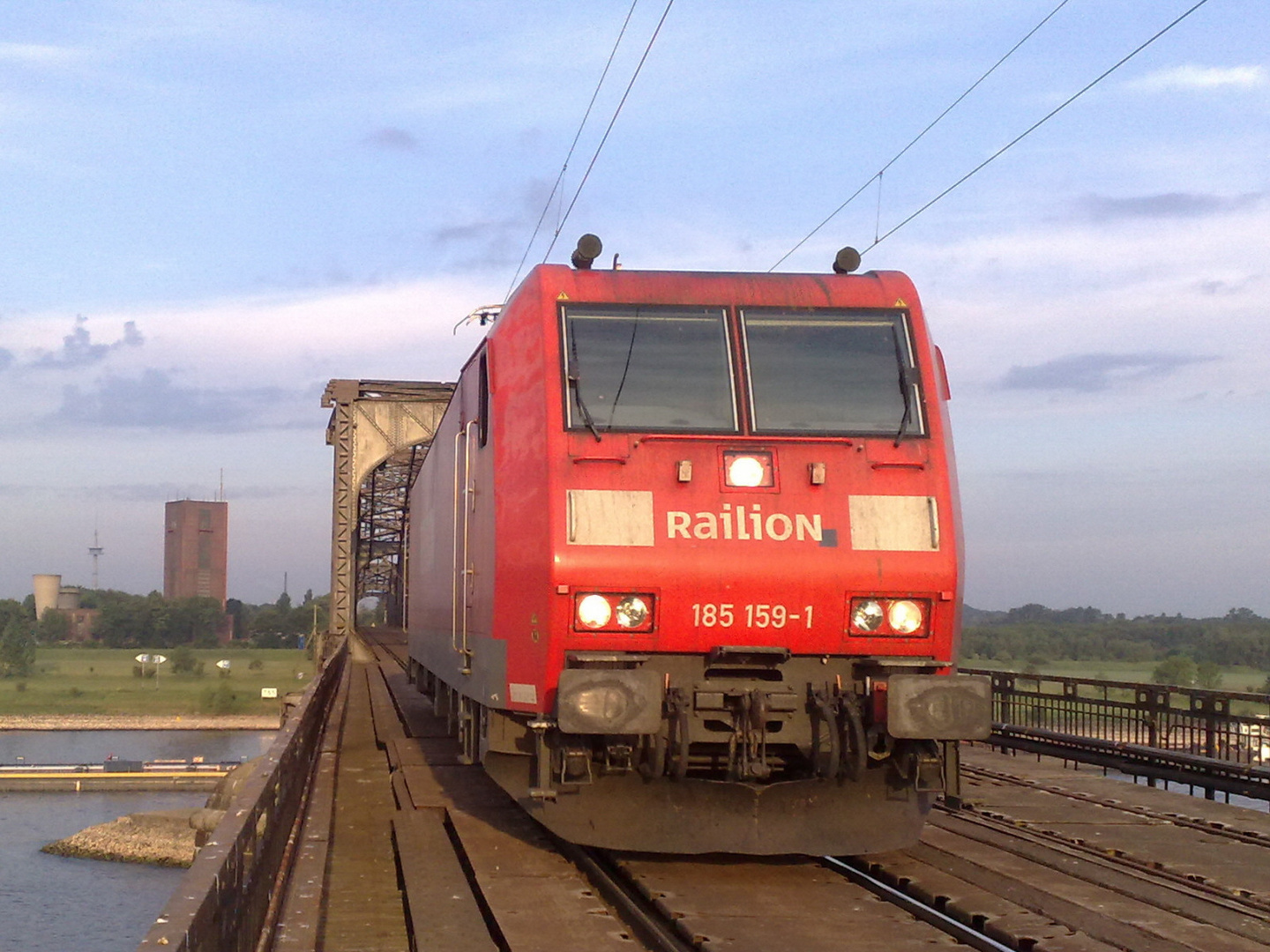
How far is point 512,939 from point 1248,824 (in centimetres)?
694

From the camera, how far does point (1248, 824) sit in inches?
429

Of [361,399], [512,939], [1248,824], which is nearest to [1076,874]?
[1248,824]

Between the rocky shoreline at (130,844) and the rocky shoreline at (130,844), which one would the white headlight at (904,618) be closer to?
the rocky shoreline at (130,844)

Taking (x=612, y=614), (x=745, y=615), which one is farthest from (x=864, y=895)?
(x=612, y=614)

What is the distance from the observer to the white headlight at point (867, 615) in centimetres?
827

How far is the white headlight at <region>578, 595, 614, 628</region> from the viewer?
8.07m

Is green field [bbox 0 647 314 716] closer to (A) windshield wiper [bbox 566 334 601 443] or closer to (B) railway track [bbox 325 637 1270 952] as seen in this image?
(B) railway track [bbox 325 637 1270 952]

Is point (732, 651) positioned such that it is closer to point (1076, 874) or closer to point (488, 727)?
point (488, 727)

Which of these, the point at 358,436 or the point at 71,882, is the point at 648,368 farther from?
the point at 71,882

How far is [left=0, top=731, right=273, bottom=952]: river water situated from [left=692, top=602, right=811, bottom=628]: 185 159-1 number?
38.9 meters

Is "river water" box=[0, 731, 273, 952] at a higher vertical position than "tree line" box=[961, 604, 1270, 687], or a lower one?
lower

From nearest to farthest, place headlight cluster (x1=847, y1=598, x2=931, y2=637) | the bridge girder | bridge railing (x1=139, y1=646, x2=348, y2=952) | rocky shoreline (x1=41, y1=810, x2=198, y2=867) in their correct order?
bridge railing (x1=139, y1=646, x2=348, y2=952), headlight cluster (x1=847, y1=598, x2=931, y2=637), the bridge girder, rocky shoreline (x1=41, y1=810, x2=198, y2=867)

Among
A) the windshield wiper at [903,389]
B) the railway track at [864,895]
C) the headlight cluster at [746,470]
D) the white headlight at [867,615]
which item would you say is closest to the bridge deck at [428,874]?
the railway track at [864,895]

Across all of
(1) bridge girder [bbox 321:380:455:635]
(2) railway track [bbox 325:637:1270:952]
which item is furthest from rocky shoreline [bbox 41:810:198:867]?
(2) railway track [bbox 325:637:1270:952]
